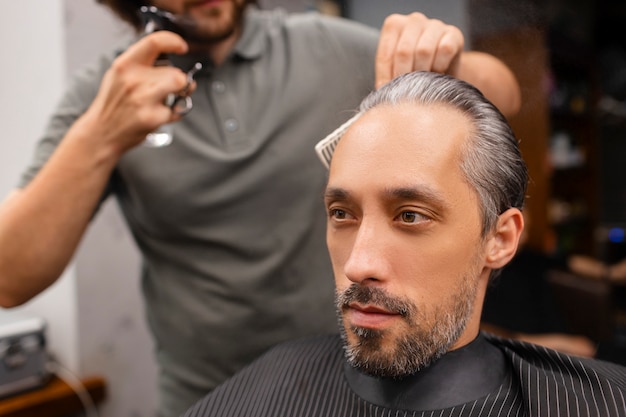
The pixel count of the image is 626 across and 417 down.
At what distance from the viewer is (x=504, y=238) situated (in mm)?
736

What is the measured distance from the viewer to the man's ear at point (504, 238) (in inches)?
28.6

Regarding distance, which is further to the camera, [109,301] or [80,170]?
[109,301]

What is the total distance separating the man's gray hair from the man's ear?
0.04ft

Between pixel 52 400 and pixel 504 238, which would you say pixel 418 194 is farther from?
pixel 52 400

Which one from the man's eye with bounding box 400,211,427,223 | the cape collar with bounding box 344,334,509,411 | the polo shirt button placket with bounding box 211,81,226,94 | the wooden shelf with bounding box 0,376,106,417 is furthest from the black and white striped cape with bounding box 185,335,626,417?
the wooden shelf with bounding box 0,376,106,417

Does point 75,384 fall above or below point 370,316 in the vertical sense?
below

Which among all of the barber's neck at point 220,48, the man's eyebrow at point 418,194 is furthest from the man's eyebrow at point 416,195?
the barber's neck at point 220,48

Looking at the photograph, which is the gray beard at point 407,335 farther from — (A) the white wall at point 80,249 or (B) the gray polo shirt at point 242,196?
(A) the white wall at point 80,249

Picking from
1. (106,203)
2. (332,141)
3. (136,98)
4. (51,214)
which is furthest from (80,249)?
(332,141)

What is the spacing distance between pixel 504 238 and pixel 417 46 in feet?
0.92

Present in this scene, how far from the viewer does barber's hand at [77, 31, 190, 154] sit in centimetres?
86

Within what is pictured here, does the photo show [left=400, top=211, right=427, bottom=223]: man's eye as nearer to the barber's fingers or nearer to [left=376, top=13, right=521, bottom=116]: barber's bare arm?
[left=376, top=13, right=521, bottom=116]: barber's bare arm

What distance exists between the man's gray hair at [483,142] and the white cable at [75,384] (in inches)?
62.1

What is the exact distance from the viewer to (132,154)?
3.71 feet
